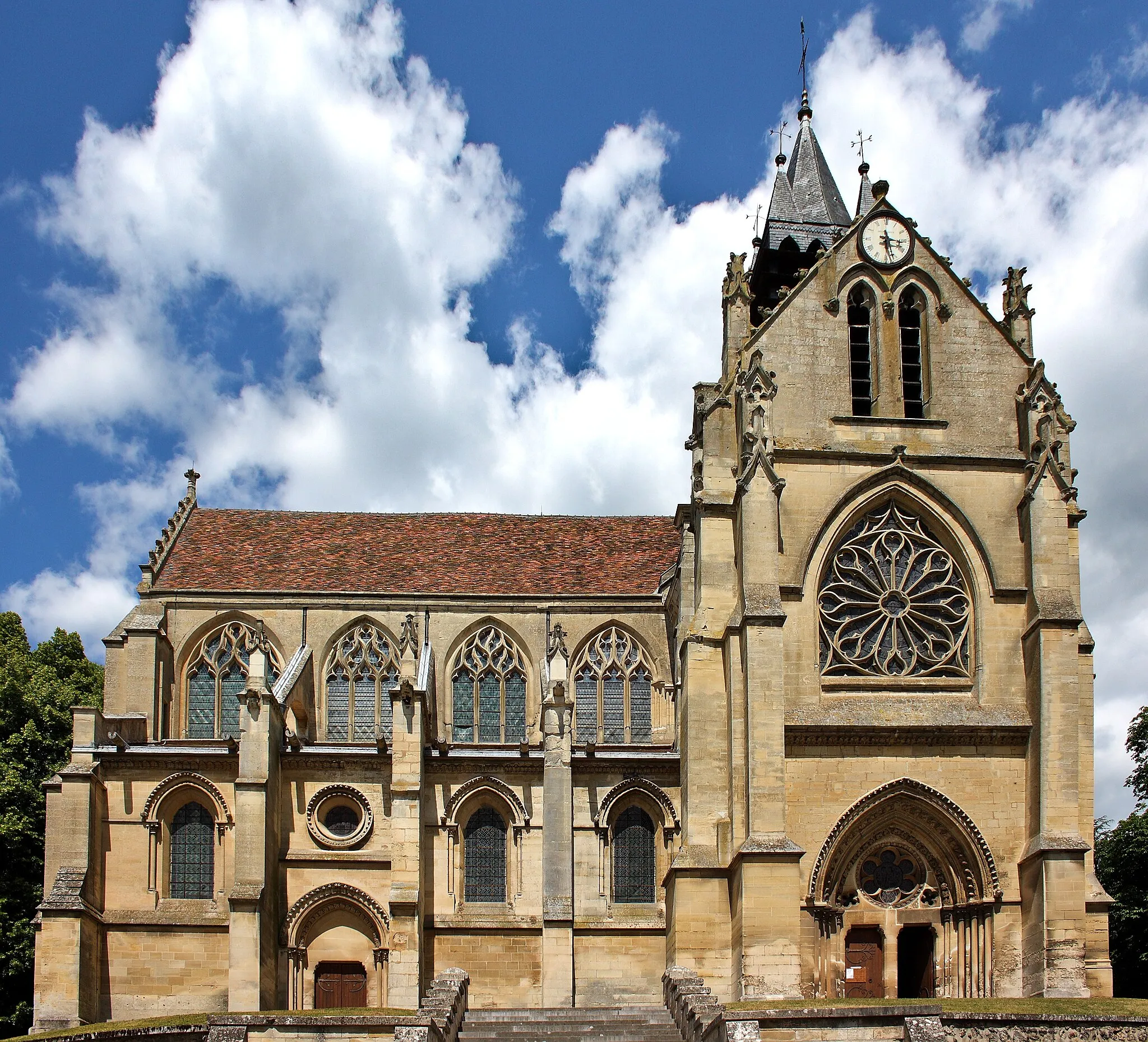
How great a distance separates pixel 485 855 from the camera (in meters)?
31.5

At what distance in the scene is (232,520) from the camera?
40.3 meters

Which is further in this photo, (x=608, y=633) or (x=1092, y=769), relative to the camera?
(x=608, y=633)

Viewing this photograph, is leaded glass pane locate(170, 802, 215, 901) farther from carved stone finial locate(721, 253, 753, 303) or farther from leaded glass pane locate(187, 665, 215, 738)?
carved stone finial locate(721, 253, 753, 303)

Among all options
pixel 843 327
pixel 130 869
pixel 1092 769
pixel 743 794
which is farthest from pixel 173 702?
pixel 1092 769

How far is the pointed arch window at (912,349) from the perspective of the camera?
29703mm

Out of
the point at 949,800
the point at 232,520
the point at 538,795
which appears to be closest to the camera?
the point at 949,800

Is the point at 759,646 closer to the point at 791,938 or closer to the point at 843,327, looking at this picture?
the point at 791,938

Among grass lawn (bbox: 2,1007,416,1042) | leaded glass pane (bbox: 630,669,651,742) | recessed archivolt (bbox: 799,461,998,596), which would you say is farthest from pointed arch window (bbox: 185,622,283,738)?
recessed archivolt (bbox: 799,461,998,596)

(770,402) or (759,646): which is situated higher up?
(770,402)

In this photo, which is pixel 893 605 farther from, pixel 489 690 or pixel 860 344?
pixel 489 690

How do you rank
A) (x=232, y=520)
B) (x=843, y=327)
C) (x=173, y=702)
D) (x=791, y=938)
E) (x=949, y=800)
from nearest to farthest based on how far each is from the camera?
(x=791, y=938), (x=949, y=800), (x=843, y=327), (x=173, y=702), (x=232, y=520)

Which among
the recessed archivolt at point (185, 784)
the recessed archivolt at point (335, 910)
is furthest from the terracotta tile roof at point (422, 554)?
the recessed archivolt at point (335, 910)

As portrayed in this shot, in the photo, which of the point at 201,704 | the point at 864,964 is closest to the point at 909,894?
the point at 864,964

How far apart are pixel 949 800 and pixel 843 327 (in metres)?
9.75
